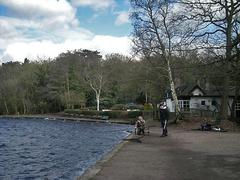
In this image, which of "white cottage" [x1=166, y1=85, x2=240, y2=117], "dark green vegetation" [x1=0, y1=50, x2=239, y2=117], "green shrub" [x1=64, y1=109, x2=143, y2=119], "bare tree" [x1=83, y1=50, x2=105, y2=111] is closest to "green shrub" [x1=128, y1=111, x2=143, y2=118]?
"green shrub" [x1=64, y1=109, x2=143, y2=119]

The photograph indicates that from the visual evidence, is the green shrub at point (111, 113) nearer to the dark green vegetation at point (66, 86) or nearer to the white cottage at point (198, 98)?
the dark green vegetation at point (66, 86)

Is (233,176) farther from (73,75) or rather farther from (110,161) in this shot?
(73,75)

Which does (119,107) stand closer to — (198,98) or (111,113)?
(111,113)

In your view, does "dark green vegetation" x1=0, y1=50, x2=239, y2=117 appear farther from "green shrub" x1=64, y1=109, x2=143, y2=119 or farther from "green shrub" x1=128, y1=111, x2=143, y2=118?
"green shrub" x1=128, y1=111, x2=143, y2=118

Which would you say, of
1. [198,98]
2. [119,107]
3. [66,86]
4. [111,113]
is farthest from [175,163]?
[66,86]

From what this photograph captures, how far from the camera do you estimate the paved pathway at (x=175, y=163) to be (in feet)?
41.9

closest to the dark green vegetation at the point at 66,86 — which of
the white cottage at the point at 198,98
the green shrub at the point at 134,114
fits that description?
the green shrub at the point at 134,114

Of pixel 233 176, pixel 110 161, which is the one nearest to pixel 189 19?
pixel 110 161

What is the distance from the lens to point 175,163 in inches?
596

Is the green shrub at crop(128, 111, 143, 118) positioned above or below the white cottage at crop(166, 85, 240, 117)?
below

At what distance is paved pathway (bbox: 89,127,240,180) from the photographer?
12766 mm

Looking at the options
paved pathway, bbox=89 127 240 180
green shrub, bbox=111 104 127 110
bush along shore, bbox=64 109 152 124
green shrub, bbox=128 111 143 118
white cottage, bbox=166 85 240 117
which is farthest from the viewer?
green shrub, bbox=111 104 127 110

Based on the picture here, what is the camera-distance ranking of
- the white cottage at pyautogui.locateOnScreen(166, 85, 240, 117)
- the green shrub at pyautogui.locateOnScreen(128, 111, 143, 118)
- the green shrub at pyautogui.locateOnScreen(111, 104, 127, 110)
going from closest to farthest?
the white cottage at pyautogui.locateOnScreen(166, 85, 240, 117) < the green shrub at pyautogui.locateOnScreen(128, 111, 143, 118) < the green shrub at pyautogui.locateOnScreen(111, 104, 127, 110)

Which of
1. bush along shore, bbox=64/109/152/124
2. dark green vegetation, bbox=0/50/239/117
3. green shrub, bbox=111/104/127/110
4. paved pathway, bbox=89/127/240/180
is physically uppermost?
dark green vegetation, bbox=0/50/239/117
